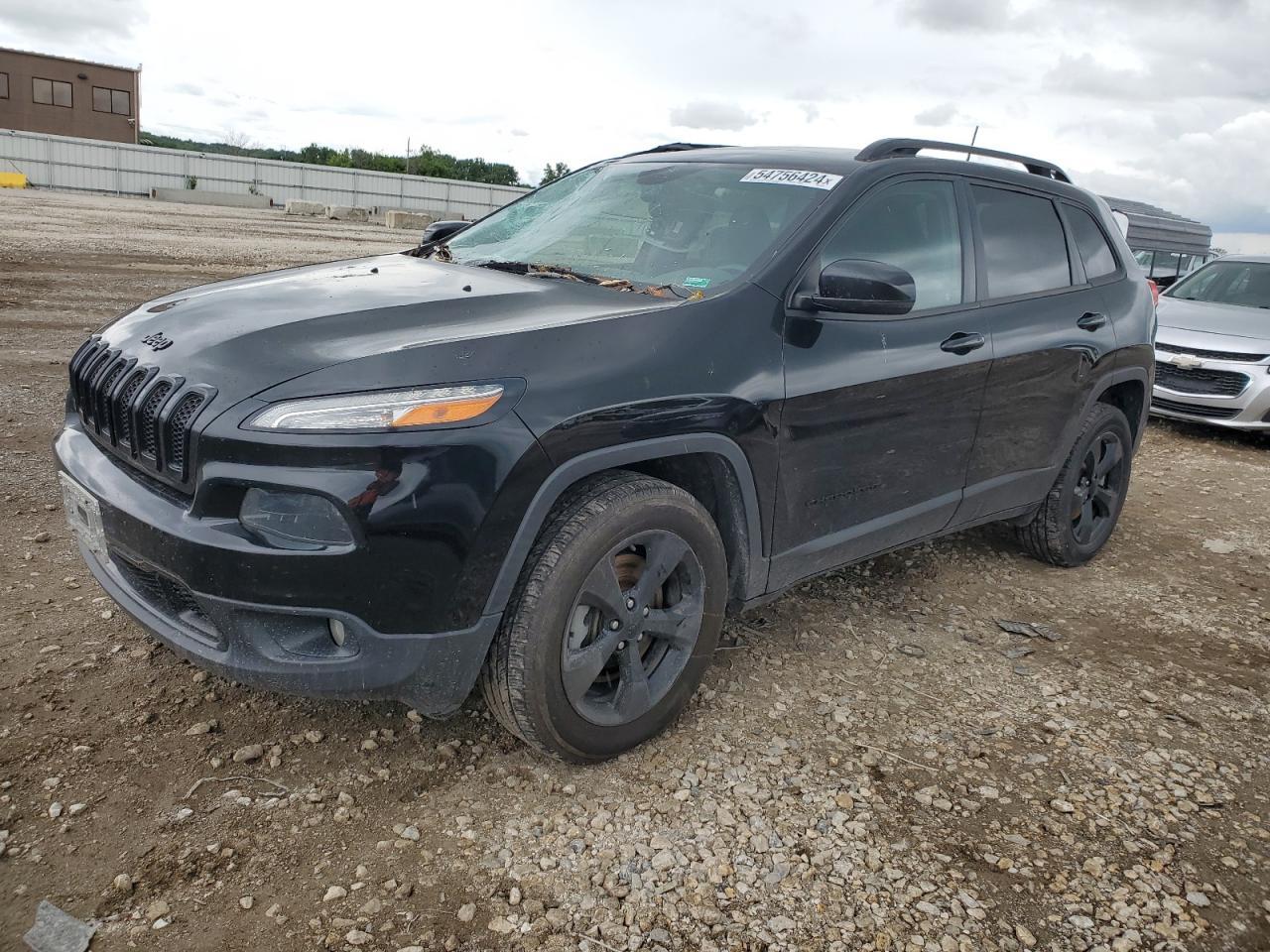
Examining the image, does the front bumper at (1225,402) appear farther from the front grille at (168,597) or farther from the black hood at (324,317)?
the front grille at (168,597)

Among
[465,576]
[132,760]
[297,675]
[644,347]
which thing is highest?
[644,347]

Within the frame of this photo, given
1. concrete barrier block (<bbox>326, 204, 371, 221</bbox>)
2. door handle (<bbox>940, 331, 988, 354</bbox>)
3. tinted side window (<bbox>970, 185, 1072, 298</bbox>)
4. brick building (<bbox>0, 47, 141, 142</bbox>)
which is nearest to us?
door handle (<bbox>940, 331, 988, 354</bbox>)

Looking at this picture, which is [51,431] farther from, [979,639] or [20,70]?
[20,70]

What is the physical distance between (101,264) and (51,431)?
928cm

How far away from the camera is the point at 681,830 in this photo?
2605 mm

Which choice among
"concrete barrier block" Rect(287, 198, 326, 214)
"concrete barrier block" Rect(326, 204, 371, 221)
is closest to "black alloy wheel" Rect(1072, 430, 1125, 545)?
"concrete barrier block" Rect(326, 204, 371, 221)

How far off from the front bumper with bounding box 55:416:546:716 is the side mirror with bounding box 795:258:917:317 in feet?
3.77

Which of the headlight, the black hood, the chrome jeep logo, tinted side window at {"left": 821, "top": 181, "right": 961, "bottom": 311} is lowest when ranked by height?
the headlight

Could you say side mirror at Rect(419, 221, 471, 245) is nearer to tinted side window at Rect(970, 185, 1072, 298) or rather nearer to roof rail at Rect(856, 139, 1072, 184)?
roof rail at Rect(856, 139, 1072, 184)

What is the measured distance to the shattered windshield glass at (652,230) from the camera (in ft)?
10.4

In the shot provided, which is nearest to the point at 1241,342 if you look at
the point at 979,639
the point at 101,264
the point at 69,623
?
the point at 979,639

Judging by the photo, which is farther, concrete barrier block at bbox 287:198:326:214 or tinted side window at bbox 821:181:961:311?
concrete barrier block at bbox 287:198:326:214

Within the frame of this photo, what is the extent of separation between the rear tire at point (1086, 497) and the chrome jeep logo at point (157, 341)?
145 inches

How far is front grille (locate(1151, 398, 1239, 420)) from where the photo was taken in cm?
808
